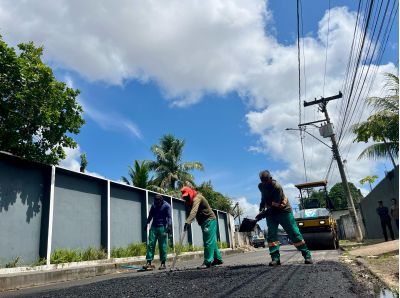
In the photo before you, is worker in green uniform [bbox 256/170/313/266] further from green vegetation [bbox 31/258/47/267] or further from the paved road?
green vegetation [bbox 31/258/47/267]

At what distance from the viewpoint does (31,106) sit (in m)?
8.16

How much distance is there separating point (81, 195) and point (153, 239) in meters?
2.79

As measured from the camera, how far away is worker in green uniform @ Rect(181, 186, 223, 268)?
6671 mm

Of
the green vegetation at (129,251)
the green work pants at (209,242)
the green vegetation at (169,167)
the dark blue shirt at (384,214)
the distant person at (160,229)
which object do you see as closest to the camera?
the green work pants at (209,242)

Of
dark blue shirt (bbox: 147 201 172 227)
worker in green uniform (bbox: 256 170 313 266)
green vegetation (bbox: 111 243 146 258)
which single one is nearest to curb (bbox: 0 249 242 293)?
green vegetation (bbox: 111 243 146 258)

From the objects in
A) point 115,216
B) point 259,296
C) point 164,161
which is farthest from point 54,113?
point 164,161

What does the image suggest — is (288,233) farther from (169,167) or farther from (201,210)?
(169,167)

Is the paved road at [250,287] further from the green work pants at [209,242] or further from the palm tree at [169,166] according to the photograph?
the palm tree at [169,166]

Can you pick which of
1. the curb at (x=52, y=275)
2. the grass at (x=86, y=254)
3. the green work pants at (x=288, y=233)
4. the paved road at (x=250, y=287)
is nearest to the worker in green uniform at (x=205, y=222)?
the grass at (x=86, y=254)

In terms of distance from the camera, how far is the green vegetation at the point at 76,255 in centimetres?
811

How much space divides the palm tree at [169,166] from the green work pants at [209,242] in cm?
2048

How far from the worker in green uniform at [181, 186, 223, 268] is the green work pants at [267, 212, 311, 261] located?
3.64 feet

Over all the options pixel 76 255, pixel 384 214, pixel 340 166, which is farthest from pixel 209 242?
pixel 340 166

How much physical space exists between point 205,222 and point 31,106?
4670 mm
